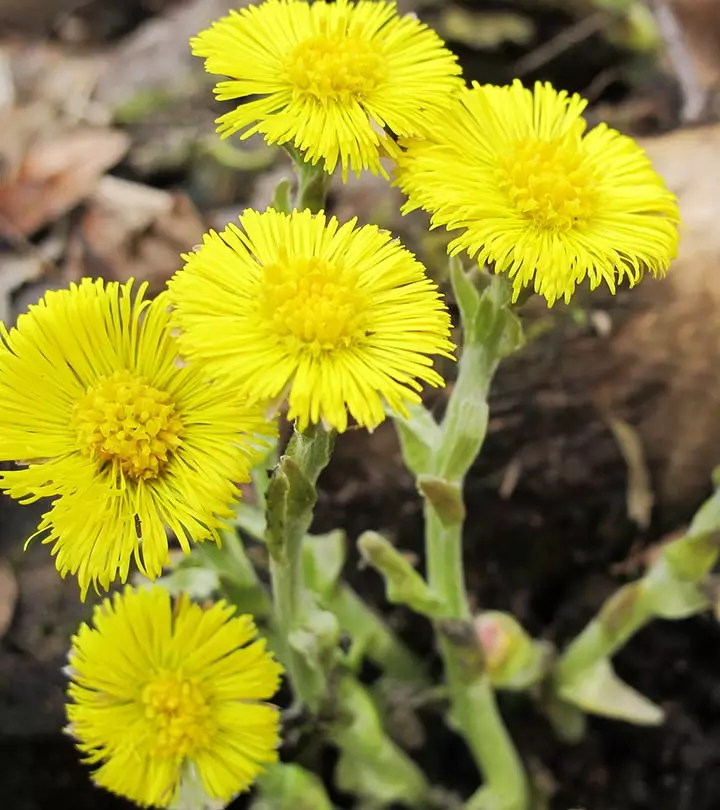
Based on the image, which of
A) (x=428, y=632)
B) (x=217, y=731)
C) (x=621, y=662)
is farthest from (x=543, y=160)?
(x=621, y=662)

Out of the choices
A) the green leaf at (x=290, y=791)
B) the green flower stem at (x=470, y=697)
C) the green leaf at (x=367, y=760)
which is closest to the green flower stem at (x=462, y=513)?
the green flower stem at (x=470, y=697)

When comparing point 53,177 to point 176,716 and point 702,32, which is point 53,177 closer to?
point 176,716

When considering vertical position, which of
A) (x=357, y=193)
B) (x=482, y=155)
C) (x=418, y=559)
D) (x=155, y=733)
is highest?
(x=357, y=193)

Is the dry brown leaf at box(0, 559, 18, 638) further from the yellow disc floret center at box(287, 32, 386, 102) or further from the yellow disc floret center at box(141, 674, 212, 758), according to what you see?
the yellow disc floret center at box(287, 32, 386, 102)

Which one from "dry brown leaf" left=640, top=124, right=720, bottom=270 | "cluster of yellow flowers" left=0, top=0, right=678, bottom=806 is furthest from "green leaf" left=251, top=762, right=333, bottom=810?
"dry brown leaf" left=640, top=124, right=720, bottom=270

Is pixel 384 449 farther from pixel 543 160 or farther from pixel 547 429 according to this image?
pixel 543 160

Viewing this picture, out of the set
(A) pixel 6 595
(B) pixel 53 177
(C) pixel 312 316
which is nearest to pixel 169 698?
(C) pixel 312 316
